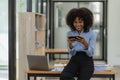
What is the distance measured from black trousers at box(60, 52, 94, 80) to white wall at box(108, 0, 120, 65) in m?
6.20

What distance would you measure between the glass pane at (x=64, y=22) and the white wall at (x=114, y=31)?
901 millimetres

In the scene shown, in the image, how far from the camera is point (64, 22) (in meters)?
10.7

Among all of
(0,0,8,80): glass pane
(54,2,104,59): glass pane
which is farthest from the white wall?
(0,0,8,80): glass pane

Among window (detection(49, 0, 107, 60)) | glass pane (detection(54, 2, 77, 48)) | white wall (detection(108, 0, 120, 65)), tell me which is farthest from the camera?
glass pane (detection(54, 2, 77, 48))

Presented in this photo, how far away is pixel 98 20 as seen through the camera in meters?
10.5

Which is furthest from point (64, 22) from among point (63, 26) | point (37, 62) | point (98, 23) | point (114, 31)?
point (37, 62)

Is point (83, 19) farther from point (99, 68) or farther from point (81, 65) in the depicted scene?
point (99, 68)

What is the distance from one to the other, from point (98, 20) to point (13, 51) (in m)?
6.58

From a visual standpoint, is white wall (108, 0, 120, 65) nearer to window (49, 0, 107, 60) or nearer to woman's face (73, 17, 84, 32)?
window (49, 0, 107, 60)

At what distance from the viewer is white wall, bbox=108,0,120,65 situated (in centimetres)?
953

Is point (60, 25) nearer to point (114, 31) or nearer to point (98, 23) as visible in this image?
point (98, 23)

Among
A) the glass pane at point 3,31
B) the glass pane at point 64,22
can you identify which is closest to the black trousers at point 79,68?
the glass pane at point 3,31

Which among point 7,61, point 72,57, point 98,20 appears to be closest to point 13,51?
point 7,61

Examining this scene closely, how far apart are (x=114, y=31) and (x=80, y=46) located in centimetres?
625
